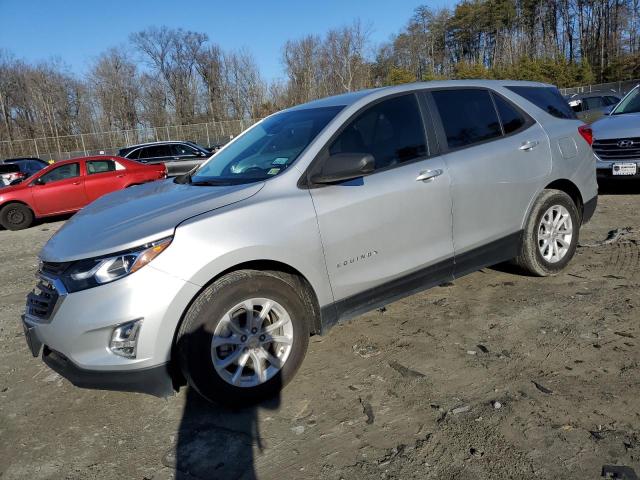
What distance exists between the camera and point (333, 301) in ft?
10.4

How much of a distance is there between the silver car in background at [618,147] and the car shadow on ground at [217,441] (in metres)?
6.95

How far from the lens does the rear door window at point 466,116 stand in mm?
3852

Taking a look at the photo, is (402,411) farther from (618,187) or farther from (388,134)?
(618,187)

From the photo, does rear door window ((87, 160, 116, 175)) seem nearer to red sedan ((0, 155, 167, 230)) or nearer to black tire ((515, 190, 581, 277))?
red sedan ((0, 155, 167, 230))

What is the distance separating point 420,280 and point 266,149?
1482 millimetres

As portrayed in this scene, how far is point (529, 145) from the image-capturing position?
4.18 m

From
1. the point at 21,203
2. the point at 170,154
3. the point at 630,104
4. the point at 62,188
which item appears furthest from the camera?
the point at 170,154

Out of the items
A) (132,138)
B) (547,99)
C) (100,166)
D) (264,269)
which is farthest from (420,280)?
(132,138)

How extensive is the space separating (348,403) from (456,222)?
5.26 ft

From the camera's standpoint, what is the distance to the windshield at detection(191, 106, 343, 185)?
3330mm

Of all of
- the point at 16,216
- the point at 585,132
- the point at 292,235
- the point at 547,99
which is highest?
the point at 547,99

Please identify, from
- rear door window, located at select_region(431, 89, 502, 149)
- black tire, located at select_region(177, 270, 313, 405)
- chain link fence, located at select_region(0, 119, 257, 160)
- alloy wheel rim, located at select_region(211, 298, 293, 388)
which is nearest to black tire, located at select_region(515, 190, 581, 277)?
rear door window, located at select_region(431, 89, 502, 149)

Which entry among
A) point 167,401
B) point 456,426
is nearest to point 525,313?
point 456,426

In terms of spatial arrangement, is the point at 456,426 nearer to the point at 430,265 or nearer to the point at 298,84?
the point at 430,265
